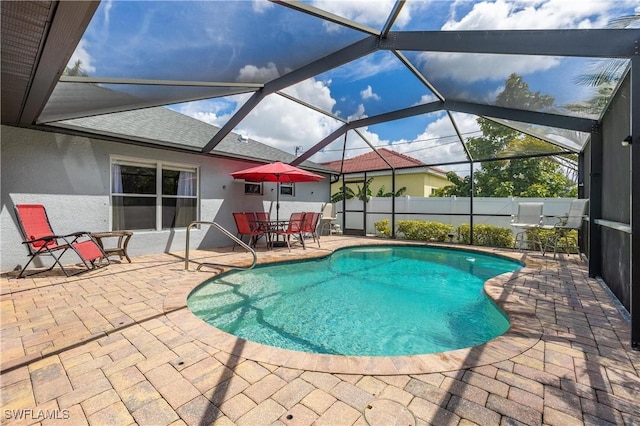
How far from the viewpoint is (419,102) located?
7.40 meters

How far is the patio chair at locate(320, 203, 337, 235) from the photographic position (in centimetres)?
1279

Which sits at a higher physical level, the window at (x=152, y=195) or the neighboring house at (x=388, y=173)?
the neighboring house at (x=388, y=173)

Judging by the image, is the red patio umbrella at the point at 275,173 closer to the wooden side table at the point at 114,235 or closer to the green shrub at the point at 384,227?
the wooden side table at the point at 114,235

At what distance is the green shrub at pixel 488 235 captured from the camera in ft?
33.3

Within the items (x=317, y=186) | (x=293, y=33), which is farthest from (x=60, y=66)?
(x=317, y=186)

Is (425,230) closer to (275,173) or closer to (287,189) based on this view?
(287,189)

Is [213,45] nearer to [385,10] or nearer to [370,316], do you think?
[385,10]

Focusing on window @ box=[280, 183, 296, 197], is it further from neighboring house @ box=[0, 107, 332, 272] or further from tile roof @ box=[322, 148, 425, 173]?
tile roof @ box=[322, 148, 425, 173]

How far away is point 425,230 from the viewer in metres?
11.9

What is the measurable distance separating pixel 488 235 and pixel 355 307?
26.9ft

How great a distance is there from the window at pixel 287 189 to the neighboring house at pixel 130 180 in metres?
0.94

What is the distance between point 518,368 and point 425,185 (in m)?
16.3

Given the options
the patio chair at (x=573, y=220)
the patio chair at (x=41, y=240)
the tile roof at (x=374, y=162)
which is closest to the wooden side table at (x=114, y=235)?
the patio chair at (x=41, y=240)

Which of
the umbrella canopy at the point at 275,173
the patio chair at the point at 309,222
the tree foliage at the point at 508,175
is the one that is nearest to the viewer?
the umbrella canopy at the point at 275,173
